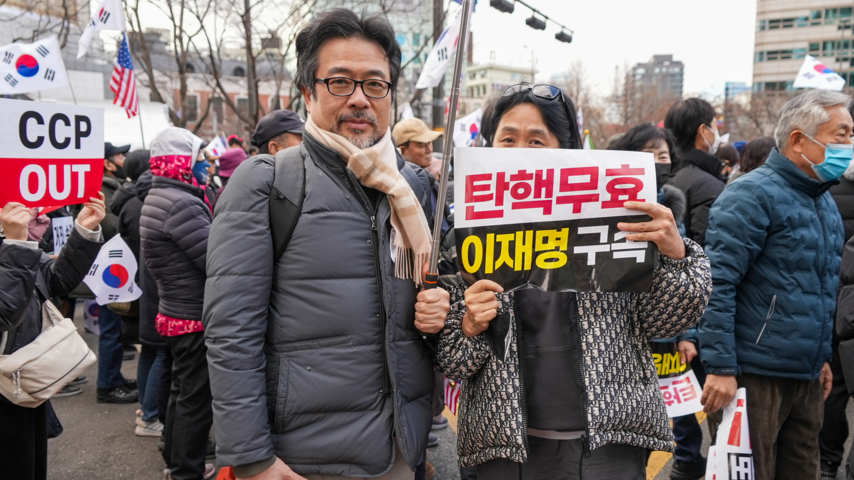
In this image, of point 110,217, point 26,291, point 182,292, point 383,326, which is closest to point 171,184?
point 182,292

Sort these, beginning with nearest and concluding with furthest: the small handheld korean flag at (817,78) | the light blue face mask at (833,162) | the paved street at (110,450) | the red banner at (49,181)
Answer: the red banner at (49,181) → the light blue face mask at (833,162) → the paved street at (110,450) → the small handheld korean flag at (817,78)

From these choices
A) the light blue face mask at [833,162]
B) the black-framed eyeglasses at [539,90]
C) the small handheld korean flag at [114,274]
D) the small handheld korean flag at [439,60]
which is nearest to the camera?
the black-framed eyeglasses at [539,90]

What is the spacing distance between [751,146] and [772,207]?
2352 millimetres

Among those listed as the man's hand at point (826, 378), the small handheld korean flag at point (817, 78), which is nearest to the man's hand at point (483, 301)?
the man's hand at point (826, 378)

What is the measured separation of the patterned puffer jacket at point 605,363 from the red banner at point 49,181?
6.15 ft

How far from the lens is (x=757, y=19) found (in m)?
66.1

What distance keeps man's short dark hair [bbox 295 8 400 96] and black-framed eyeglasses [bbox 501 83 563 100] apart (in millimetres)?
426

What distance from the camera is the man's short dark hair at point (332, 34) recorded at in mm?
1916

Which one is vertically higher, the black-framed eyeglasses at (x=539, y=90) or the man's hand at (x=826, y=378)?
the black-framed eyeglasses at (x=539, y=90)

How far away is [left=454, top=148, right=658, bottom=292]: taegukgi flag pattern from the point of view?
5.78ft

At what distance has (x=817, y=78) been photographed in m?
7.42

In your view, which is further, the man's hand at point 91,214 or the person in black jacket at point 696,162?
the person in black jacket at point 696,162

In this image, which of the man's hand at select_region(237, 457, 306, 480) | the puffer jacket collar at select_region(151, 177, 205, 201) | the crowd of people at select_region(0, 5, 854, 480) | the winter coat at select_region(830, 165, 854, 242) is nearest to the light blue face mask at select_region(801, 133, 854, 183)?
the crowd of people at select_region(0, 5, 854, 480)

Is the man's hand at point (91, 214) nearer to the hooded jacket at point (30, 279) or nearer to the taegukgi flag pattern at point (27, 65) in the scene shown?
the hooded jacket at point (30, 279)
